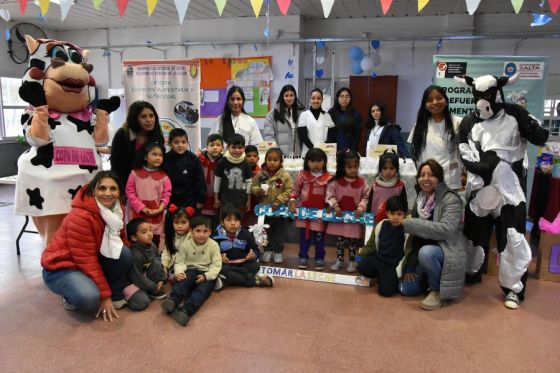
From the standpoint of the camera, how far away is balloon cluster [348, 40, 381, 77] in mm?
6781

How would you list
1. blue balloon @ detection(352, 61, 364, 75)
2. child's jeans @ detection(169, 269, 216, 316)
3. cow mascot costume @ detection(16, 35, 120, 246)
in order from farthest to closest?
blue balloon @ detection(352, 61, 364, 75), cow mascot costume @ detection(16, 35, 120, 246), child's jeans @ detection(169, 269, 216, 316)

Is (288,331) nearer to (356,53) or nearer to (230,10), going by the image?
(356,53)

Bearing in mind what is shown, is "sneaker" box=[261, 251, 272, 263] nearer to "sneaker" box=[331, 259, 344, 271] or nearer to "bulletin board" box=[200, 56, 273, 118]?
"sneaker" box=[331, 259, 344, 271]

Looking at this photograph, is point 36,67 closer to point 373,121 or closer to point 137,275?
point 137,275

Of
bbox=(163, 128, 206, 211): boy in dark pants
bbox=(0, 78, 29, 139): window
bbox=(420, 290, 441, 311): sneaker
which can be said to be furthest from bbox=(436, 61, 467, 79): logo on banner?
bbox=(0, 78, 29, 139): window

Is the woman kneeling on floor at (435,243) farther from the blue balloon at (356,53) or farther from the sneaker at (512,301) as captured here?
the blue balloon at (356,53)

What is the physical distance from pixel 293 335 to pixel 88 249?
1.28 metres

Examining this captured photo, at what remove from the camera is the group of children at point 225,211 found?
2762mm

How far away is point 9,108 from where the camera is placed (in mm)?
7906

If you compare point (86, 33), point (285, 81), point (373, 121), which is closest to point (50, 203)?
point (373, 121)

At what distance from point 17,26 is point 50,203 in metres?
6.49

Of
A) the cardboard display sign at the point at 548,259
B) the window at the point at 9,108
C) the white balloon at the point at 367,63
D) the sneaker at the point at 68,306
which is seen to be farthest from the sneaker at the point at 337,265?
the window at the point at 9,108

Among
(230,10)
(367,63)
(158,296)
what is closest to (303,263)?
(158,296)

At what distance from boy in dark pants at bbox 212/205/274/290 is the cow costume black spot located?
990 millimetres
